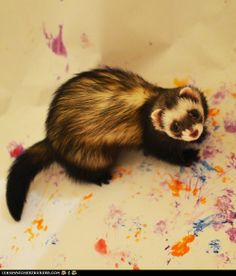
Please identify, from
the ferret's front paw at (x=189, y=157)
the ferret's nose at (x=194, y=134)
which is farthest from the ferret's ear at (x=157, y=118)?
the ferret's front paw at (x=189, y=157)

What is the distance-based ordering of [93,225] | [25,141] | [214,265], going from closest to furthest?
1. [214,265]
2. [93,225]
3. [25,141]

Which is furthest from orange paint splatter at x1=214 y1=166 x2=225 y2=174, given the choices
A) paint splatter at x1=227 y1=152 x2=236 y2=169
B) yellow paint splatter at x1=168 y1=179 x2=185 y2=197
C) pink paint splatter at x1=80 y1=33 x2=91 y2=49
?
pink paint splatter at x1=80 y1=33 x2=91 y2=49

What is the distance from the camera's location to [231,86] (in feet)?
5.26

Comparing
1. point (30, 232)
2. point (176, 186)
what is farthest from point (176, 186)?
point (30, 232)

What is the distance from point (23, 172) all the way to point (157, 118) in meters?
0.55

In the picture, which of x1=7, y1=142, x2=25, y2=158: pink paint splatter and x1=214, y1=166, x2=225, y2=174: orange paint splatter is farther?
x1=7, y1=142, x2=25, y2=158: pink paint splatter

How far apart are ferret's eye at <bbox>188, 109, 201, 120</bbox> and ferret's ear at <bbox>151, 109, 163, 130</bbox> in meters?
0.10

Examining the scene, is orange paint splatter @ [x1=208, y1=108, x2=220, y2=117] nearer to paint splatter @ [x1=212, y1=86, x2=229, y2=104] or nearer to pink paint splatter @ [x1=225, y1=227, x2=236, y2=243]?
paint splatter @ [x1=212, y1=86, x2=229, y2=104]

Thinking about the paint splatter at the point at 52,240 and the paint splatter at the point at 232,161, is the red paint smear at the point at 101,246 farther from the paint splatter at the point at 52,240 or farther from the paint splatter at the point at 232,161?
the paint splatter at the point at 232,161

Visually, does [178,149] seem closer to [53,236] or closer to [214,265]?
[214,265]

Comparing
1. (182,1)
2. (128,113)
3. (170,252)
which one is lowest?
(170,252)

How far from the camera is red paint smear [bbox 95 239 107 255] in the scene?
1.33 metres

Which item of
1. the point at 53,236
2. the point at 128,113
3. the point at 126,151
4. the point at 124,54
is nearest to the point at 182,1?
the point at 124,54

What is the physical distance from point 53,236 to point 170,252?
427mm
